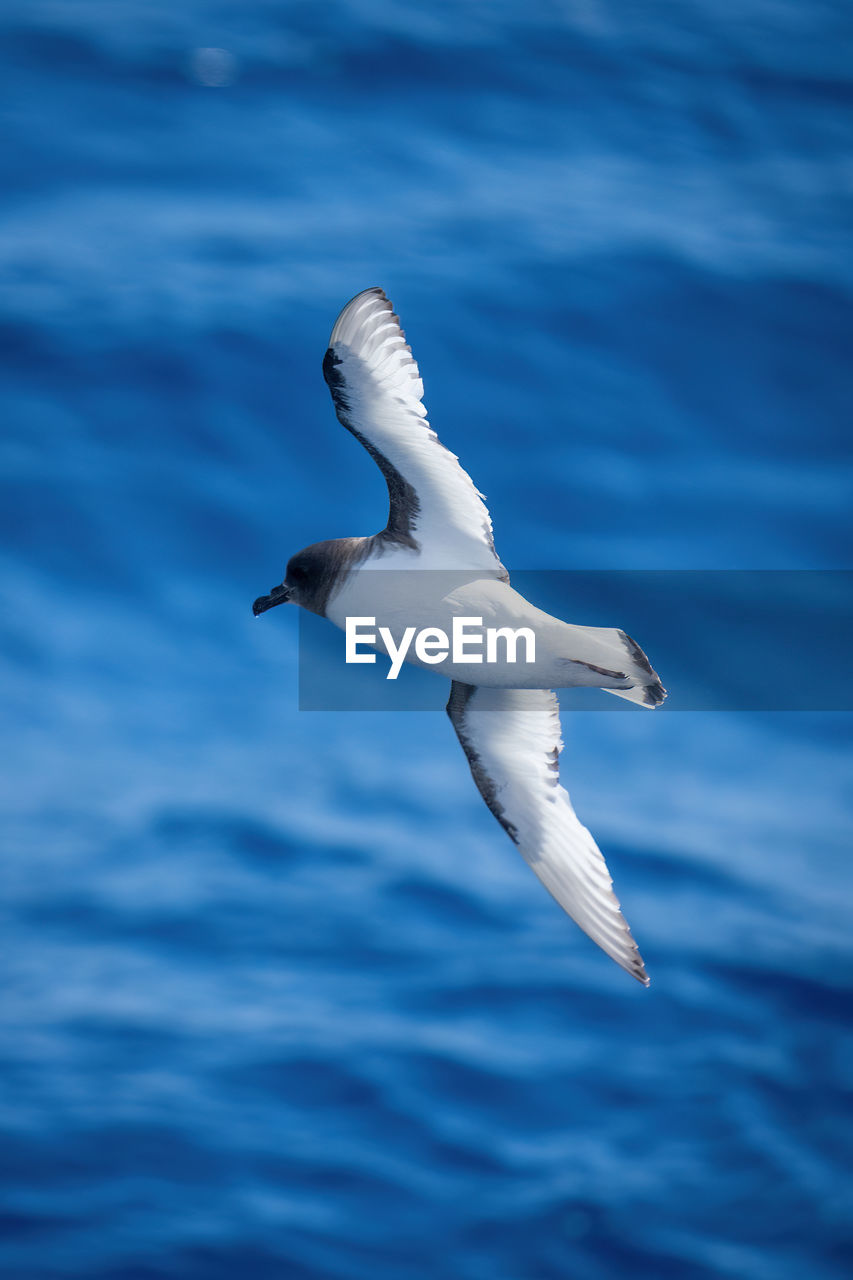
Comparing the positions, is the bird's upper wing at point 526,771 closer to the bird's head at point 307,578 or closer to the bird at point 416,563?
the bird at point 416,563

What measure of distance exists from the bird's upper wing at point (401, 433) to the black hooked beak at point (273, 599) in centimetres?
88

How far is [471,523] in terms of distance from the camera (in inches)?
373

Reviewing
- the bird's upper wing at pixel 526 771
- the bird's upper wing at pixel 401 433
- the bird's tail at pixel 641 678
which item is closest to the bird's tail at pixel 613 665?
the bird's tail at pixel 641 678

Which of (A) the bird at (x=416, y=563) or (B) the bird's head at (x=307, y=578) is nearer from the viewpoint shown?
(A) the bird at (x=416, y=563)

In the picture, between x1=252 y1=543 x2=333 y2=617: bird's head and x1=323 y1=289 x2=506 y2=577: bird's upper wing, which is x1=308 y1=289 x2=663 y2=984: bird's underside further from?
x1=252 y1=543 x2=333 y2=617: bird's head

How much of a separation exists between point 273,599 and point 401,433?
1.34m

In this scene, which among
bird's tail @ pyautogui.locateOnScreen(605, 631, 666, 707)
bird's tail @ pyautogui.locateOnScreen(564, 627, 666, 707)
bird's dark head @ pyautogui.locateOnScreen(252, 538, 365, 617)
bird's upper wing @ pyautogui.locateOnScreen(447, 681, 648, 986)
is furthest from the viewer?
bird's upper wing @ pyautogui.locateOnScreen(447, 681, 648, 986)

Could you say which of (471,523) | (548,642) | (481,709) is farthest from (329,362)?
(481,709)

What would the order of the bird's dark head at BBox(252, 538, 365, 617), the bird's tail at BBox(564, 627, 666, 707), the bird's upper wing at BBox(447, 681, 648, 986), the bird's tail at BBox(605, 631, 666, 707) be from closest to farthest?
the bird's tail at BBox(564, 627, 666, 707)
the bird's tail at BBox(605, 631, 666, 707)
the bird's dark head at BBox(252, 538, 365, 617)
the bird's upper wing at BBox(447, 681, 648, 986)

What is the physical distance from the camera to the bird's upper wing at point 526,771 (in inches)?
426

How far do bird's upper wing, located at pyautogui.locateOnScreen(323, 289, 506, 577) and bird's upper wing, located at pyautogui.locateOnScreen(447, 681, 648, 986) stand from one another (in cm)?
168

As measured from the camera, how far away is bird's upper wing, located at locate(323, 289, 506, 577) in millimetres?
9320

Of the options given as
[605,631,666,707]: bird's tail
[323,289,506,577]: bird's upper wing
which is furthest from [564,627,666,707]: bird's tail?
[323,289,506,577]: bird's upper wing

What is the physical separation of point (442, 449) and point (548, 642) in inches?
49.0
